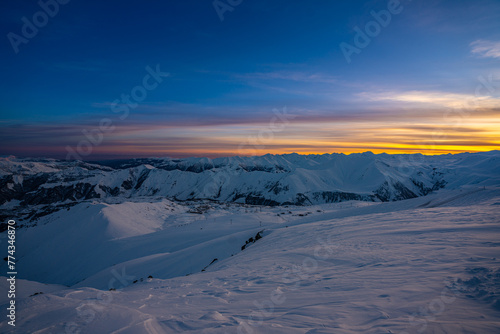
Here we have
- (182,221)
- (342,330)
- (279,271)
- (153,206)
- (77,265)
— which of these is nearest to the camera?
(342,330)

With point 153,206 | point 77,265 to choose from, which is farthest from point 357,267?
point 153,206

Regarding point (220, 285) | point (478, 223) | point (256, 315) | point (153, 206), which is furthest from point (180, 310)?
point (153, 206)

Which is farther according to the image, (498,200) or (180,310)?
(498,200)

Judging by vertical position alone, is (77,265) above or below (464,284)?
below

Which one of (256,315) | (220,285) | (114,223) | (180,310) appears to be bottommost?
(114,223)

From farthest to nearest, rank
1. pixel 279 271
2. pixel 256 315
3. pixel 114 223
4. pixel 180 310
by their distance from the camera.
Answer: pixel 114 223, pixel 279 271, pixel 180 310, pixel 256 315

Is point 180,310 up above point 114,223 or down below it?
above

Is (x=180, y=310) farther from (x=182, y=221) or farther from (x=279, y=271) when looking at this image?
(x=182, y=221)

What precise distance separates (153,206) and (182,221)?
14.7 metres

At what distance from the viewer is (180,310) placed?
20.5 feet

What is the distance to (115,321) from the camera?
5059 mm

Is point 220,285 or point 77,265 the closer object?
point 220,285

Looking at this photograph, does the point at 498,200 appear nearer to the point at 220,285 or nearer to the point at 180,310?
the point at 220,285

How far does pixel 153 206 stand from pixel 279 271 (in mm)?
64528
